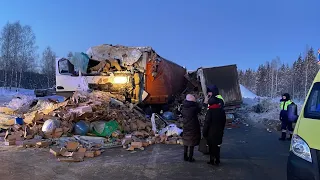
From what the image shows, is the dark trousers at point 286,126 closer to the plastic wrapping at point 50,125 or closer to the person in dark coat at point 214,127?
the person in dark coat at point 214,127

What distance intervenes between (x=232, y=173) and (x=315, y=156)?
2602mm

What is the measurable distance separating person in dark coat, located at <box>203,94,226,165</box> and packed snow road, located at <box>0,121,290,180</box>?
0.32 meters

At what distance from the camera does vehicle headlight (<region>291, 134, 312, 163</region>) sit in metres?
3.47

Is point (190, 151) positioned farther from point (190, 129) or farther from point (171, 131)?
point (171, 131)

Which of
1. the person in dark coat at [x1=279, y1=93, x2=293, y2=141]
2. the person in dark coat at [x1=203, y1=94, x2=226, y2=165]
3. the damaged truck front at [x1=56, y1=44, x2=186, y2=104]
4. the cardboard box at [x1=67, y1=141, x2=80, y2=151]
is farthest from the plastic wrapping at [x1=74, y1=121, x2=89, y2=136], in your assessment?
the person in dark coat at [x1=279, y1=93, x2=293, y2=141]

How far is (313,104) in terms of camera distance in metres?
4.14

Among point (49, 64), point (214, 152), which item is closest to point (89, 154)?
point (214, 152)

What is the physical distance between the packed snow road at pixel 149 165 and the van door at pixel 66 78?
5.07 meters

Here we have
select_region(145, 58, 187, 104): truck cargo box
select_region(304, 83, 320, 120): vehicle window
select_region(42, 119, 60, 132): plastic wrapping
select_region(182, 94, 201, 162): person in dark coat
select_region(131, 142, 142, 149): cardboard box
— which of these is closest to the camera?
select_region(304, 83, 320, 120): vehicle window

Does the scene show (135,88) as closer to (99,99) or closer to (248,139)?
(99,99)

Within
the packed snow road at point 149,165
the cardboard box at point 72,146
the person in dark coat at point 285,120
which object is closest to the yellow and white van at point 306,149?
the packed snow road at point 149,165

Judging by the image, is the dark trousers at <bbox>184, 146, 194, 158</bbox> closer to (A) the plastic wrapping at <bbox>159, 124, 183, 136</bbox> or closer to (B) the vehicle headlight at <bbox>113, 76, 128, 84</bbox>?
(A) the plastic wrapping at <bbox>159, 124, 183, 136</bbox>

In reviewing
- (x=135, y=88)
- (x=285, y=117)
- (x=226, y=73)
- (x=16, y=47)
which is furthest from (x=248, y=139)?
(x=16, y=47)

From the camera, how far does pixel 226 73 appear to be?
49.8ft
